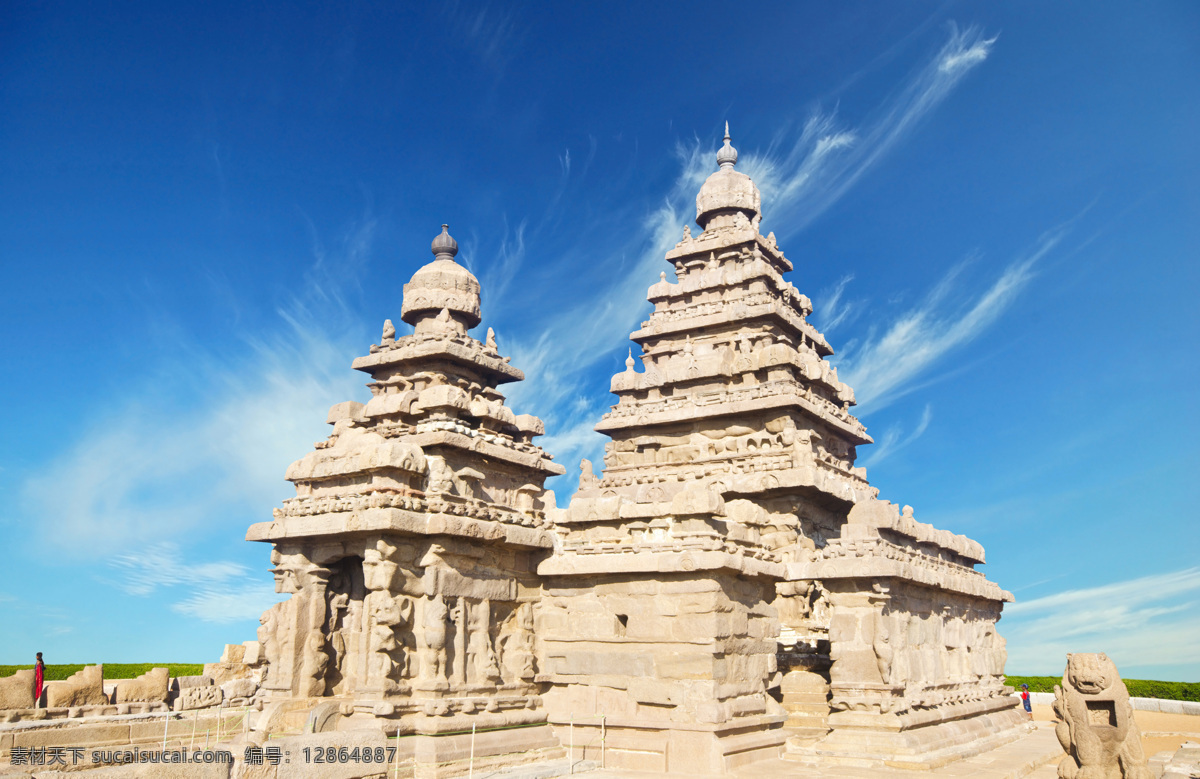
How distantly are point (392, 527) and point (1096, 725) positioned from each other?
35.9 ft

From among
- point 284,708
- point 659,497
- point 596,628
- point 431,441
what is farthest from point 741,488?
point 284,708

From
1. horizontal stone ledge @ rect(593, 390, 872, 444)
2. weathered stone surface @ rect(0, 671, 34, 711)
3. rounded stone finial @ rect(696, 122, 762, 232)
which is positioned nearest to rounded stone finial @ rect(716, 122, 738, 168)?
rounded stone finial @ rect(696, 122, 762, 232)

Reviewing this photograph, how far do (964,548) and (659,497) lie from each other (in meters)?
9.49

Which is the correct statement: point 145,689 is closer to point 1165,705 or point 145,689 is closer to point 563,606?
point 563,606

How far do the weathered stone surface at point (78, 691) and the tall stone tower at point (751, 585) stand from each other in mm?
10107

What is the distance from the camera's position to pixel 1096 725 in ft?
41.2

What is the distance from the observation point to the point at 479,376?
22.6 meters

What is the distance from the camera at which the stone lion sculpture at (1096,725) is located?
12.2 m

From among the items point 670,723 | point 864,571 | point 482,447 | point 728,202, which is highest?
point 728,202

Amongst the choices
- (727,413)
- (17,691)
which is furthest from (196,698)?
(727,413)

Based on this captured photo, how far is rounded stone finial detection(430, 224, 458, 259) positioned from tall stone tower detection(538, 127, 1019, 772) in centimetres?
690

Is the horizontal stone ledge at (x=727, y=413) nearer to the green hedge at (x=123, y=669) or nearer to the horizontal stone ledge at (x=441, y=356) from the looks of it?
the horizontal stone ledge at (x=441, y=356)

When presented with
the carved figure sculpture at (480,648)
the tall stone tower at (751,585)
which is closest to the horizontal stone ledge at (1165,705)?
the tall stone tower at (751,585)

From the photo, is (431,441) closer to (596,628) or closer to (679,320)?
(596,628)
